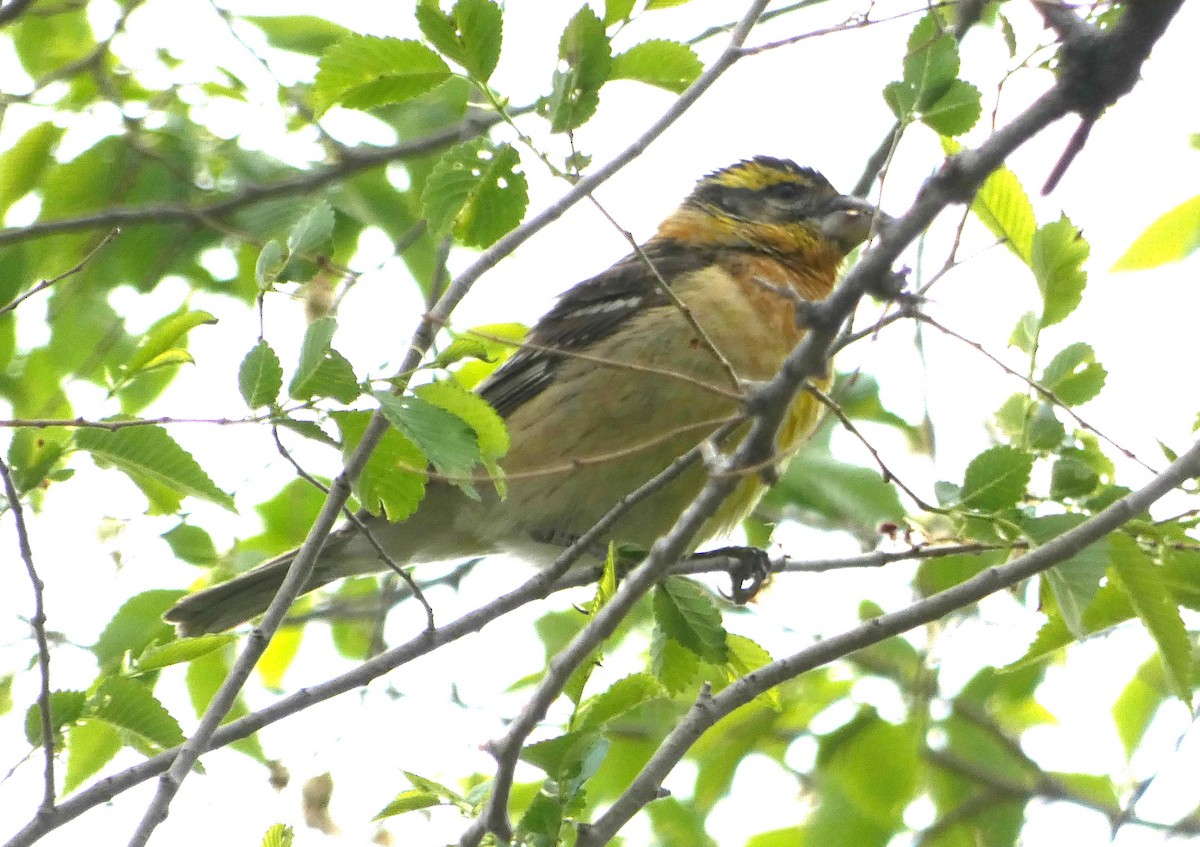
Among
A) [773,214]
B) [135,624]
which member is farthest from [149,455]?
[773,214]

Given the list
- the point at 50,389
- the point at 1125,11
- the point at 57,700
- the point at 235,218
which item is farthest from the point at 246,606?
the point at 1125,11

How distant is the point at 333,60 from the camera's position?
145 inches

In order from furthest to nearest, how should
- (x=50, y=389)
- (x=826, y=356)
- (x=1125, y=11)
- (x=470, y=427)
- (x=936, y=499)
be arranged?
(x=50, y=389)
(x=936, y=499)
(x=470, y=427)
(x=826, y=356)
(x=1125, y=11)

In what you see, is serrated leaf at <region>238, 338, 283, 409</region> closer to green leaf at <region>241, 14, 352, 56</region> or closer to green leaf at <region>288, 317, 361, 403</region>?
green leaf at <region>288, 317, 361, 403</region>

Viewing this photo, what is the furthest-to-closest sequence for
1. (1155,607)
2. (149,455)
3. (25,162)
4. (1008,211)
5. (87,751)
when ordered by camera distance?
(25,162) → (87,751) → (1008,211) → (149,455) → (1155,607)

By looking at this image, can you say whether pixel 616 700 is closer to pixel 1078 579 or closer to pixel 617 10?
pixel 1078 579

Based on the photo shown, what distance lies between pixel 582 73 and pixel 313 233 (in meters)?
0.76

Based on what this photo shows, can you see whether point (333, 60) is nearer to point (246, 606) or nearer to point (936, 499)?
point (936, 499)

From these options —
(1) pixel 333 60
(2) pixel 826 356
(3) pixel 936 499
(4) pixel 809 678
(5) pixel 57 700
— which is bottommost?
(4) pixel 809 678

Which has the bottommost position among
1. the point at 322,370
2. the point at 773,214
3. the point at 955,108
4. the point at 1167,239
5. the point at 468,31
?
the point at 1167,239

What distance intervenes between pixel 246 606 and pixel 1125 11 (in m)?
4.83

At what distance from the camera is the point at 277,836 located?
3.49 metres

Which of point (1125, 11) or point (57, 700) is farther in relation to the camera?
point (57, 700)

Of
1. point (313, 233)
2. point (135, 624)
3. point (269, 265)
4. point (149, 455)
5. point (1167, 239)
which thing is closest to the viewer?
point (269, 265)
